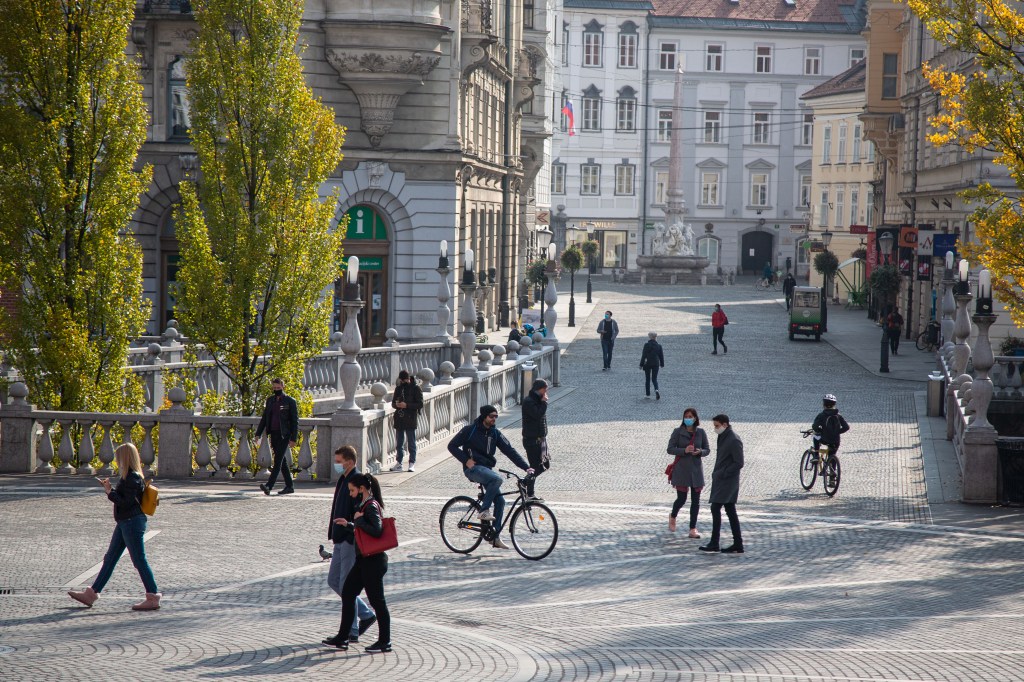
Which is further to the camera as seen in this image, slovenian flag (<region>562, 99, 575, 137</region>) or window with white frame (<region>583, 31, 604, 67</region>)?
window with white frame (<region>583, 31, 604, 67</region>)

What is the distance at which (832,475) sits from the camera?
18969 millimetres

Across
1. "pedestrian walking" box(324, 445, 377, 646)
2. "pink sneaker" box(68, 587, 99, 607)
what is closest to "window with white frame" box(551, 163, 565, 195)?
"pink sneaker" box(68, 587, 99, 607)

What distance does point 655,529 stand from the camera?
1608cm

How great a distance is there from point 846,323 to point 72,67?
4069cm

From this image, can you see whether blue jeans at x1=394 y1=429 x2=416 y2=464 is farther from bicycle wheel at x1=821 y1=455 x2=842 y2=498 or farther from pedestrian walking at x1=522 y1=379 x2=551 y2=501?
bicycle wheel at x1=821 y1=455 x2=842 y2=498

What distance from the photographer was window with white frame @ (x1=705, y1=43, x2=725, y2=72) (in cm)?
8944

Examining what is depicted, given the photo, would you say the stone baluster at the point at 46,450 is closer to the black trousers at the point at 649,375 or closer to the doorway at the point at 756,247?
the black trousers at the point at 649,375

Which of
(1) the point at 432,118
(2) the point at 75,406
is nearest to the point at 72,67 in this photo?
(2) the point at 75,406

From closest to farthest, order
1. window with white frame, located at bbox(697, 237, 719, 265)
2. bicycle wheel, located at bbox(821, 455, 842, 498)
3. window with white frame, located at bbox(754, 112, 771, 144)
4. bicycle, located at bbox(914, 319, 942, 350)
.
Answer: bicycle wheel, located at bbox(821, 455, 842, 498)
bicycle, located at bbox(914, 319, 942, 350)
window with white frame, located at bbox(754, 112, 771, 144)
window with white frame, located at bbox(697, 237, 719, 265)

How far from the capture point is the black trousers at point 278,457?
17250mm

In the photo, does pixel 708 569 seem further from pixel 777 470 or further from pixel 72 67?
pixel 72 67

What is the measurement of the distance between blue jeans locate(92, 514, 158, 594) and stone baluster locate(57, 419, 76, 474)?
23.4ft

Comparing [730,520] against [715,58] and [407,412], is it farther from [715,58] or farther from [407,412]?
[715,58]

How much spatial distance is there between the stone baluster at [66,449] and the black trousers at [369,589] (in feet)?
29.8
